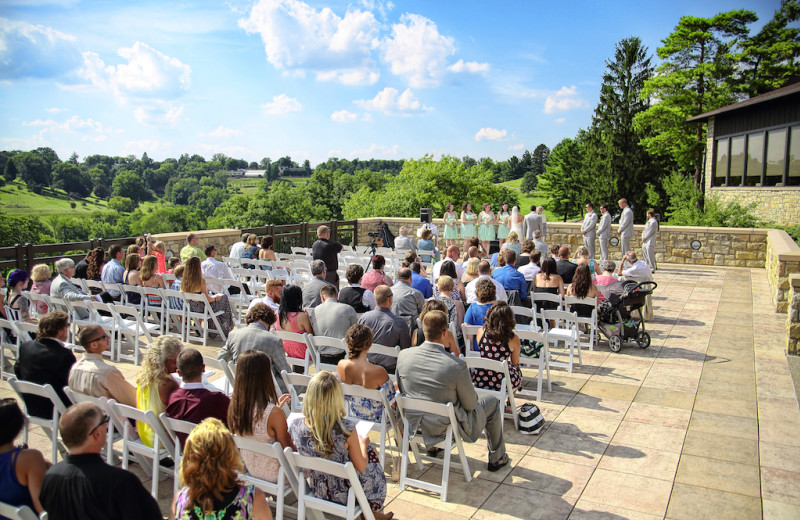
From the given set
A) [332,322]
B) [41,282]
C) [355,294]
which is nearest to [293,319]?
[332,322]

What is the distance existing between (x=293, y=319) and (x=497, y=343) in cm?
200

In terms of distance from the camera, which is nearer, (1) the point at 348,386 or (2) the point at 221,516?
(2) the point at 221,516

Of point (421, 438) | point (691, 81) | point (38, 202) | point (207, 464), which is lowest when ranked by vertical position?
point (421, 438)

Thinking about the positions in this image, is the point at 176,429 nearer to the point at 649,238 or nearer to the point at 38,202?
the point at 649,238

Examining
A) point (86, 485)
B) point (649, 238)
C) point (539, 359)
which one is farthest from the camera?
point (649, 238)

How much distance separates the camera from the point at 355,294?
6.68 metres

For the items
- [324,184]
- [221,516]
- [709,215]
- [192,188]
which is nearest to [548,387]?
[221,516]

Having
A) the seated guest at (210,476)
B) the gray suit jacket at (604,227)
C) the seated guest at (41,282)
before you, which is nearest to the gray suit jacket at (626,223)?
the gray suit jacket at (604,227)

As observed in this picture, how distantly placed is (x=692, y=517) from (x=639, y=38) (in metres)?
53.1

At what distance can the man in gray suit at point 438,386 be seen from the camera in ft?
13.8

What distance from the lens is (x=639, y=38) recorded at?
49.6 meters

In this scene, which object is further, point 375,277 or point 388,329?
point 375,277

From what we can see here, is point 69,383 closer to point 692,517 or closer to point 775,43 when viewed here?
point 692,517

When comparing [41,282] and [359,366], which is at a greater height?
[41,282]
